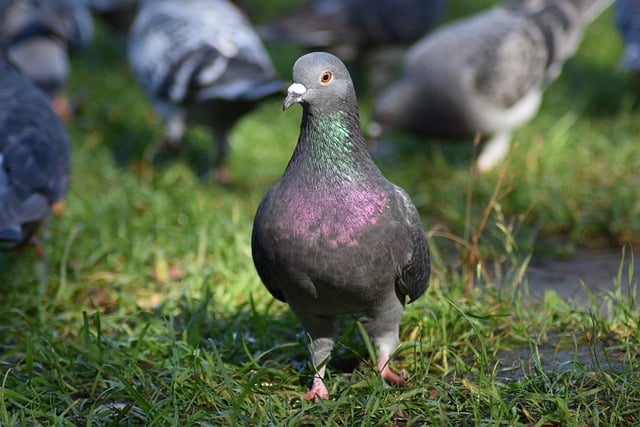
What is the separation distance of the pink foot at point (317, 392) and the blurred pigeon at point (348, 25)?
4.78m

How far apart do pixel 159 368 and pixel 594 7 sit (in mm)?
4793

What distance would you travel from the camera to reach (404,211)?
9.34 feet

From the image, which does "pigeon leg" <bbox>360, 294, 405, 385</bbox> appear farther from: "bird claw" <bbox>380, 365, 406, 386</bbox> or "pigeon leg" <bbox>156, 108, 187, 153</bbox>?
"pigeon leg" <bbox>156, 108, 187, 153</bbox>

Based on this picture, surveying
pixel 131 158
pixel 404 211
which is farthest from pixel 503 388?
pixel 131 158

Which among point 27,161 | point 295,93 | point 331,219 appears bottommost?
point 27,161

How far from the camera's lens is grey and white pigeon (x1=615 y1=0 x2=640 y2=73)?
6.01m

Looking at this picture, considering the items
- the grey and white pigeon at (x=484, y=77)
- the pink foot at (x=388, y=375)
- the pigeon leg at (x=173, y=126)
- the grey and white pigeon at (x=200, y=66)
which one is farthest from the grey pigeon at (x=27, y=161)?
the grey and white pigeon at (x=484, y=77)

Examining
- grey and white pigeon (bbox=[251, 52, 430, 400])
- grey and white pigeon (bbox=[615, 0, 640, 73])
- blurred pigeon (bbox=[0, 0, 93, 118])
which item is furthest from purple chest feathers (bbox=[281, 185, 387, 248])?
blurred pigeon (bbox=[0, 0, 93, 118])

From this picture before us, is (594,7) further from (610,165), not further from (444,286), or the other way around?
(444,286)

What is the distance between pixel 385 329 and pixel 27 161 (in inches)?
78.9

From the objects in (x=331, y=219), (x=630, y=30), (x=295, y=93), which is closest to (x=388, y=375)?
(x=331, y=219)

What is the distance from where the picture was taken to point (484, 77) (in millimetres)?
5715

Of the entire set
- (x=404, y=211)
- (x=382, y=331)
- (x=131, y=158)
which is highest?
(x=404, y=211)

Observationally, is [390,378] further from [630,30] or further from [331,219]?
[630,30]
